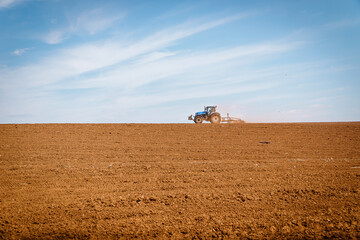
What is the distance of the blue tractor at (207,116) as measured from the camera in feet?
78.4

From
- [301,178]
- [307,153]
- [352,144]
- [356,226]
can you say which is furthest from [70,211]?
[352,144]

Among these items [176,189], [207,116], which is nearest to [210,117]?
[207,116]

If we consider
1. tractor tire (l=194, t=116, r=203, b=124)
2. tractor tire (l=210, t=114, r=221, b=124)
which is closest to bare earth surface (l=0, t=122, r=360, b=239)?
tractor tire (l=210, t=114, r=221, b=124)

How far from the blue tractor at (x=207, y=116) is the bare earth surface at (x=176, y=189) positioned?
10347mm

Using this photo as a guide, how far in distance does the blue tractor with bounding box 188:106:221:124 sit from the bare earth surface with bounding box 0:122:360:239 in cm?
1035

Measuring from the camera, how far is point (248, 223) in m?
4.39

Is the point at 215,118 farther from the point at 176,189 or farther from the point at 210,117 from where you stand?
the point at 176,189

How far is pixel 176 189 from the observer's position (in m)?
6.17

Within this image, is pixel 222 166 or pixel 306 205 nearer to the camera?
pixel 306 205

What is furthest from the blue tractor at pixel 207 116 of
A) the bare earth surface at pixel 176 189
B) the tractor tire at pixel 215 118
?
the bare earth surface at pixel 176 189

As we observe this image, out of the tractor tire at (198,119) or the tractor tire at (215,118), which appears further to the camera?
the tractor tire at (198,119)

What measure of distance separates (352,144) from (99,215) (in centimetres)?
1427

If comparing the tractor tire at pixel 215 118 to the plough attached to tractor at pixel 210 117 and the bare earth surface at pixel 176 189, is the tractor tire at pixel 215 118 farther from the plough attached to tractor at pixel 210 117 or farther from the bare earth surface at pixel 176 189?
the bare earth surface at pixel 176 189

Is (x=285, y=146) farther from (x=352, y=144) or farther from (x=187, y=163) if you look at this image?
(x=187, y=163)
